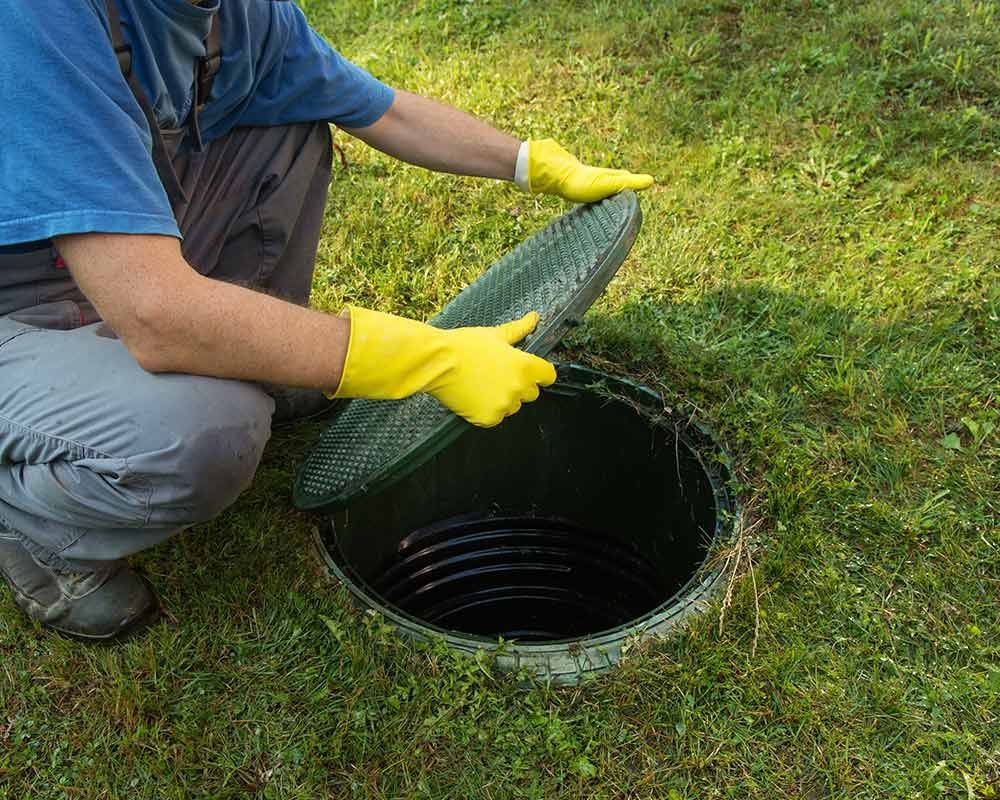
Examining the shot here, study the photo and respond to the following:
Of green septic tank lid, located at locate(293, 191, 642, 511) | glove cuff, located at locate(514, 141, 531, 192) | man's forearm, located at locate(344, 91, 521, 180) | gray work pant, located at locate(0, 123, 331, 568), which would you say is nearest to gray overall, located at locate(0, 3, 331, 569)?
gray work pant, located at locate(0, 123, 331, 568)

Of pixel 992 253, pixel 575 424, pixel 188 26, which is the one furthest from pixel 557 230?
pixel 992 253

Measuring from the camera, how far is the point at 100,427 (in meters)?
1.69

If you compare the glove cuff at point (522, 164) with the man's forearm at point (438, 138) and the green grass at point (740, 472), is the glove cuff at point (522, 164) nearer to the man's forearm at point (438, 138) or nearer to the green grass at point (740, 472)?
the man's forearm at point (438, 138)

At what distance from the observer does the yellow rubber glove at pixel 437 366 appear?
1.74 m

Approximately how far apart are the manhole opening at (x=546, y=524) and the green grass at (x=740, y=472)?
169 millimetres

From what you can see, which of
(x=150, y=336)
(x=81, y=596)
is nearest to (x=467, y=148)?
(x=150, y=336)

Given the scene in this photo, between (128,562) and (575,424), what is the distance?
3.87ft

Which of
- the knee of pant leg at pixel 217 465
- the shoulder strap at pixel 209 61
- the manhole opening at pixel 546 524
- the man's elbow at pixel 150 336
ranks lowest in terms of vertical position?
the manhole opening at pixel 546 524

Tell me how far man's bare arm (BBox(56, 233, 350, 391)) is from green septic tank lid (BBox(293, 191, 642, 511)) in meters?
0.26

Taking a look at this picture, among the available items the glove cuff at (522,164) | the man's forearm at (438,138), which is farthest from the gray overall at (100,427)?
the glove cuff at (522,164)

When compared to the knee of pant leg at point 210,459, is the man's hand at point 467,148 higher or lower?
higher

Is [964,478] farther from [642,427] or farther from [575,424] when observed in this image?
[575,424]

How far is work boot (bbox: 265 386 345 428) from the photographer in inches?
100

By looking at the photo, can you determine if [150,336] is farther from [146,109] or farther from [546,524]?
[546,524]
